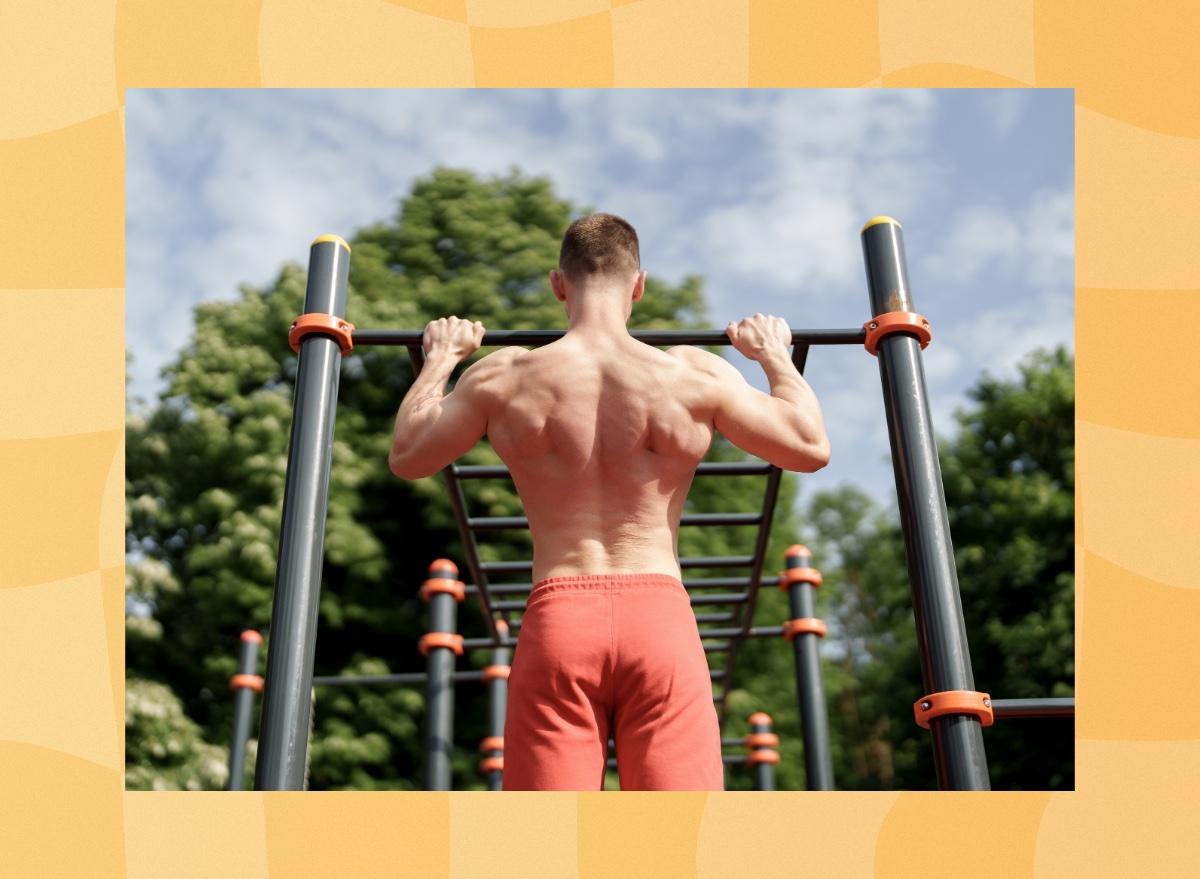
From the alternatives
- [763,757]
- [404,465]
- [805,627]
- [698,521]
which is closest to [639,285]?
[404,465]

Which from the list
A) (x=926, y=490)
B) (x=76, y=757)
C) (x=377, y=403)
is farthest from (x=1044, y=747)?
(x=76, y=757)

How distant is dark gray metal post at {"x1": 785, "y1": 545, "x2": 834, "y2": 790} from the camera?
5.42 metres

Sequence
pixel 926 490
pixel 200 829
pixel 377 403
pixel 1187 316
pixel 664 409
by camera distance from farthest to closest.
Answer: pixel 377 403 < pixel 926 490 < pixel 664 409 < pixel 1187 316 < pixel 200 829

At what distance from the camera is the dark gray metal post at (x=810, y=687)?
213 inches

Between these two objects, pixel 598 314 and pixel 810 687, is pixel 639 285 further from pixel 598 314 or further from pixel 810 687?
pixel 810 687

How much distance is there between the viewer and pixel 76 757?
1651 mm

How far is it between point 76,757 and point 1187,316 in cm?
214

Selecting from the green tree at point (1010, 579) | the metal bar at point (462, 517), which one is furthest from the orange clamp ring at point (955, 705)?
the green tree at point (1010, 579)

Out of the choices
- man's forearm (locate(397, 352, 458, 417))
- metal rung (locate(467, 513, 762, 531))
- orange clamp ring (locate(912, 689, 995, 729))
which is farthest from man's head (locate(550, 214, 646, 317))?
metal rung (locate(467, 513, 762, 531))

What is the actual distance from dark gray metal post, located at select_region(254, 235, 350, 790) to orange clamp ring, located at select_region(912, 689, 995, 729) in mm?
1339

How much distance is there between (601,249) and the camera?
250 centimetres

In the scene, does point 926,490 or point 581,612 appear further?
point 926,490

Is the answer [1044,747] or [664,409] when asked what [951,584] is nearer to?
[664,409]

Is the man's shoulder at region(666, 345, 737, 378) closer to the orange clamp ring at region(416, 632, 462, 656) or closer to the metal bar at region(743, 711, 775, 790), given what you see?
the orange clamp ring at region(416, 632, 462, 656)
